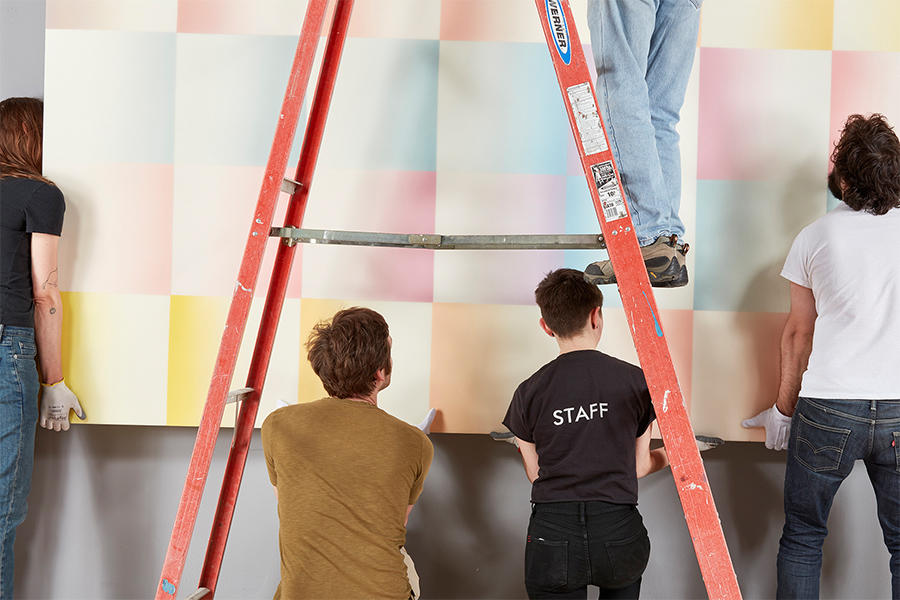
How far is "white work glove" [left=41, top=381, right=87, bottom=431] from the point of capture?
1.52 meters

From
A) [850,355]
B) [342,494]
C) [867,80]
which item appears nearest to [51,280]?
[342,494]

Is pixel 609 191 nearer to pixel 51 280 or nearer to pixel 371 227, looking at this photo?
pixel 371 227

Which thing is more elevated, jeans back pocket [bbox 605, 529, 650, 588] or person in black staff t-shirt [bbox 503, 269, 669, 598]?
person in black staff t-shirt [bbox 503, 269, 669, 598]

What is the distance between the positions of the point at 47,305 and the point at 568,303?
4.48 feet

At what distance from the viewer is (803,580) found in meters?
1.42

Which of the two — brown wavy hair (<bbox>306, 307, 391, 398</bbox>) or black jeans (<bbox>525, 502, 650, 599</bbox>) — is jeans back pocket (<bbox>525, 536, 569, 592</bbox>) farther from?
brown wavy hair (<bbox>306, 307, 391, 398</bbox>)

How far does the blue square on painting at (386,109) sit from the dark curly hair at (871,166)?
3.37 ft

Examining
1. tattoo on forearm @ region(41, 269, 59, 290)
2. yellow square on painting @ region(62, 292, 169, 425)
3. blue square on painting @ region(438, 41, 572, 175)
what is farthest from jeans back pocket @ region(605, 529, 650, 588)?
tattoo on forearm @ region(41, 269, 59, 290)

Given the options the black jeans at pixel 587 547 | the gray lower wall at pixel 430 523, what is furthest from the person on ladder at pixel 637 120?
the gray lower wall at pixel 430 523

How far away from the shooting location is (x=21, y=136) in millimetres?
1563

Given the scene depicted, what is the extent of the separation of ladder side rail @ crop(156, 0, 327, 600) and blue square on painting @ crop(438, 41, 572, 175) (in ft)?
2.00

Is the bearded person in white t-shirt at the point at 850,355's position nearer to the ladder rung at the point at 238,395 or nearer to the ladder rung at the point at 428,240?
the ladder rung at the point at 428,240

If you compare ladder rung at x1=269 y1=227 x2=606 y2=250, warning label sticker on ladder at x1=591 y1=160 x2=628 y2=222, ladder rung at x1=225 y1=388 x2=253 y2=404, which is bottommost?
ladder rung at x1=225 y1=388 x2=253 y2=404

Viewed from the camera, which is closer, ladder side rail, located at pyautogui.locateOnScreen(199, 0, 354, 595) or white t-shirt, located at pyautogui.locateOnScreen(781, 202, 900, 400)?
ladder side rail, located at pyautogui.locateOnScreen(199, 0, 354, 595)
